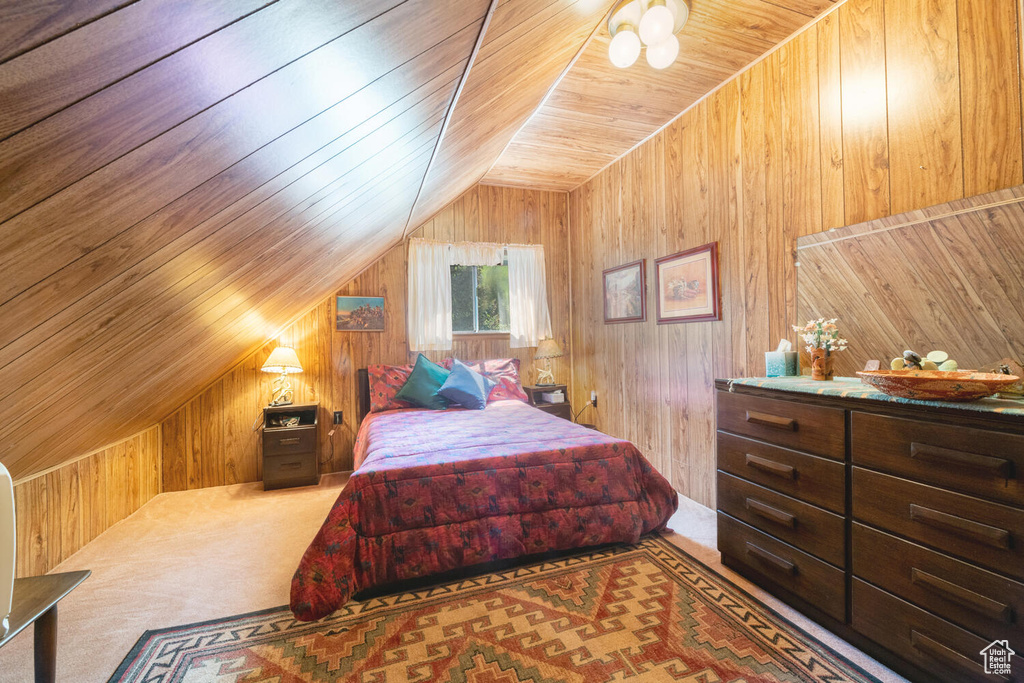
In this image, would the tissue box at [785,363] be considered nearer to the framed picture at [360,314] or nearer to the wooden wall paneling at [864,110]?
the wooden wall paneling at [864,110]

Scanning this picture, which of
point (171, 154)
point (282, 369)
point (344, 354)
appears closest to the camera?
point (171, 154)

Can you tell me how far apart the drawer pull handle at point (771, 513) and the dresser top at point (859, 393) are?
512 mm

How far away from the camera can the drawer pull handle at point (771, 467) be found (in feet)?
5.94

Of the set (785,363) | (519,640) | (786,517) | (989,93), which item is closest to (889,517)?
(786,517)

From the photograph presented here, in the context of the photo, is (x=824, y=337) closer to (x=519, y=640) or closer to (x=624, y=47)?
(x=624, y=47)

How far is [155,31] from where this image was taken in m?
0.51

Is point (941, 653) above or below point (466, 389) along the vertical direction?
below

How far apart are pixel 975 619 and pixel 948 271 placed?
1.24 m

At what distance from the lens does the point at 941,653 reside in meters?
1.34

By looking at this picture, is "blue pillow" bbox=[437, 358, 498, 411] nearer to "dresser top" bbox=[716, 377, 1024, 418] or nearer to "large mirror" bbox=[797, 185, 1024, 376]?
"dresser top" bbox=[716, 377, 1024, 418]

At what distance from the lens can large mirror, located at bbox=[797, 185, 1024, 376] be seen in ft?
5.22

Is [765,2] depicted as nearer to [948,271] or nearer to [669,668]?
[948,271]

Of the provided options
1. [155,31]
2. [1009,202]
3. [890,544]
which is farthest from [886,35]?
[155,31]

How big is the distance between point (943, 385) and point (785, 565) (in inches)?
37.2
